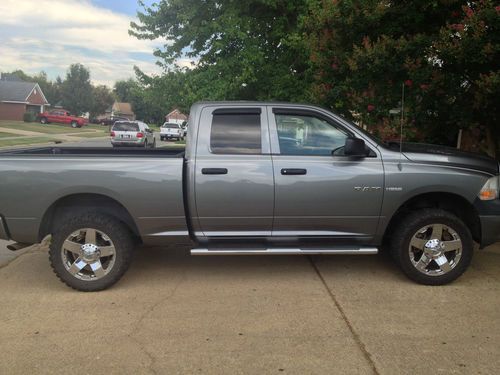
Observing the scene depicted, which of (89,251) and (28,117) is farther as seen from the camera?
(28,117)

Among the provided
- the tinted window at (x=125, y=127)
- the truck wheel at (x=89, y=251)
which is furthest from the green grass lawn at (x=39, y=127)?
the truck wheel at (x=89, y=251)

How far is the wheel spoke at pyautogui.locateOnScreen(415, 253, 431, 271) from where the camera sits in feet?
15.7

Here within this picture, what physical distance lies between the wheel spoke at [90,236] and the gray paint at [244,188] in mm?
380

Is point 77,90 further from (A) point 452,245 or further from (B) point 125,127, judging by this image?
(A) point 452,245

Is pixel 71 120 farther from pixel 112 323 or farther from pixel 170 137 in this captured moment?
pixel 112 323

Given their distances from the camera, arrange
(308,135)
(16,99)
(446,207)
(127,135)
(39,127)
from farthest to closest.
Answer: (16,99)
(39,127)
(127,135)
(446,207)
(308,135)

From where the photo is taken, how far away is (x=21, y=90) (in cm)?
6494

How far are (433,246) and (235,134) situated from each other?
7.48 ft

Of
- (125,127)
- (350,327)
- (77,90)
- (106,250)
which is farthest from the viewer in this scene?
(77,90)

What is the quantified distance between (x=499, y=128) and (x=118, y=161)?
5769mm

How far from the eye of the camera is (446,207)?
5055 mm

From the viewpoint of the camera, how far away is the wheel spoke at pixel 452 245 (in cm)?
473

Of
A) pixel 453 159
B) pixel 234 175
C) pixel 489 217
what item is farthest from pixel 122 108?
pixel 489 217

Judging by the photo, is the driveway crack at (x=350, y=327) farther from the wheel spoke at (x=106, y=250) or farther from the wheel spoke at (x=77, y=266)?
the wheel spoke at (x=77, y=266)
